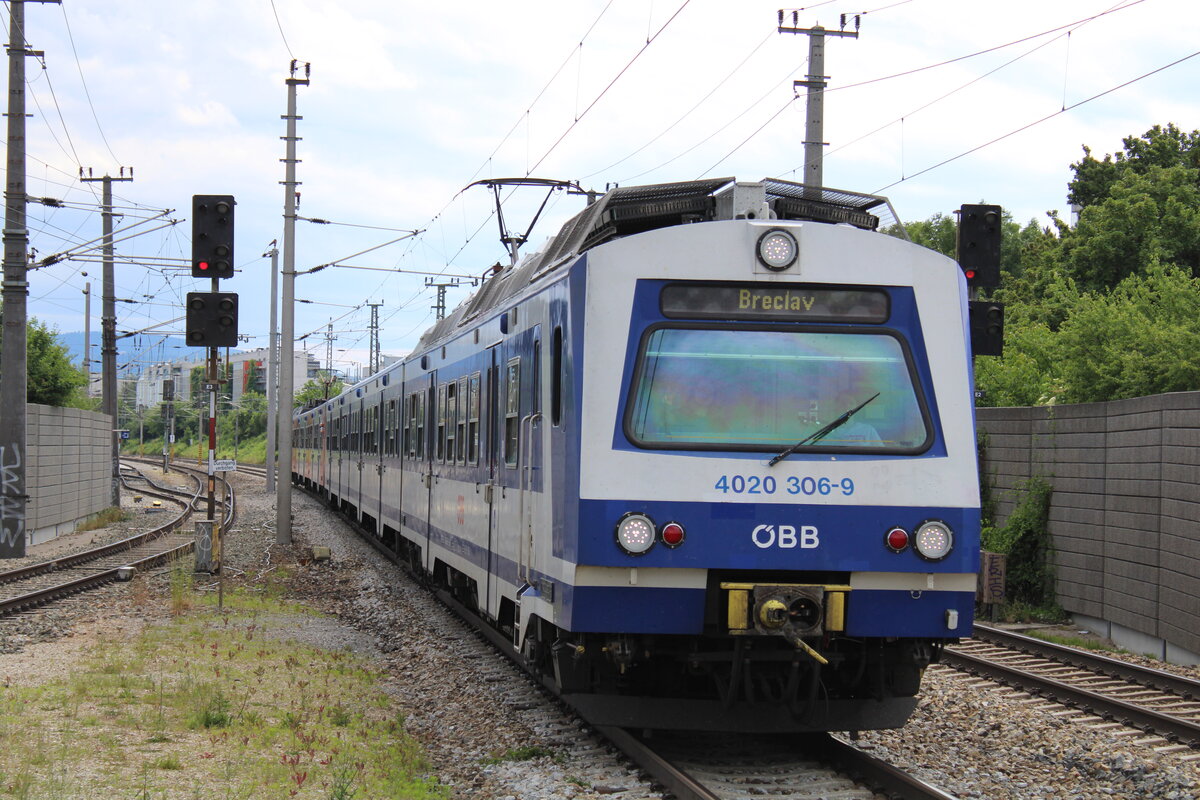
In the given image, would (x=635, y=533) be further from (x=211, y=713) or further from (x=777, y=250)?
(x=211, y=713)

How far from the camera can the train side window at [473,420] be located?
10602mm

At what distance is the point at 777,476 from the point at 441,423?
681cm

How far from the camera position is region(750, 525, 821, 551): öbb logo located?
6594mm

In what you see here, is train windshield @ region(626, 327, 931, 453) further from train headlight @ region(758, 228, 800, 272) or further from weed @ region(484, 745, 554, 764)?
weed @ region(484, 745, 554, 764)

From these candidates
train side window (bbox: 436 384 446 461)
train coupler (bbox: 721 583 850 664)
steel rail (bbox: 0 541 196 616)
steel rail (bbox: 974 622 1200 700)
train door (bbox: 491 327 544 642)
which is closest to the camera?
train coupler (bbox: 721 583 850 664)

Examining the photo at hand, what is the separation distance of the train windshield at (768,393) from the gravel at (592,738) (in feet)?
6.05

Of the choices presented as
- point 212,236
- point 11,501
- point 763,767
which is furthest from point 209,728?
point 11,501

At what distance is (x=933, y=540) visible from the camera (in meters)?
→ 6.70

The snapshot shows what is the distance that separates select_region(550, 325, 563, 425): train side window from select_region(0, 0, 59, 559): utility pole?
52.2 feet

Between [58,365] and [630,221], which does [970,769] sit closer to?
[630,221]

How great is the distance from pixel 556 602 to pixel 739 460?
51.7 inches

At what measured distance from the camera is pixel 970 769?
722 cm

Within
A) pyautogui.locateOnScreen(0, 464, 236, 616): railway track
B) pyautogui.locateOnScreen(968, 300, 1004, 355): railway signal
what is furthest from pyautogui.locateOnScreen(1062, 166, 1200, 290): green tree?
pyautogui.locateOnScreen(0, 464, 236, 616): railway track

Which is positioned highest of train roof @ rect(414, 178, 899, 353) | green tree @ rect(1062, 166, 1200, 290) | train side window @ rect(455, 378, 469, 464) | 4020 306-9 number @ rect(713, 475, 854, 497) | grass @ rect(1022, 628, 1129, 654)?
green tree @ rect(1062, 166, 1200, 290)
